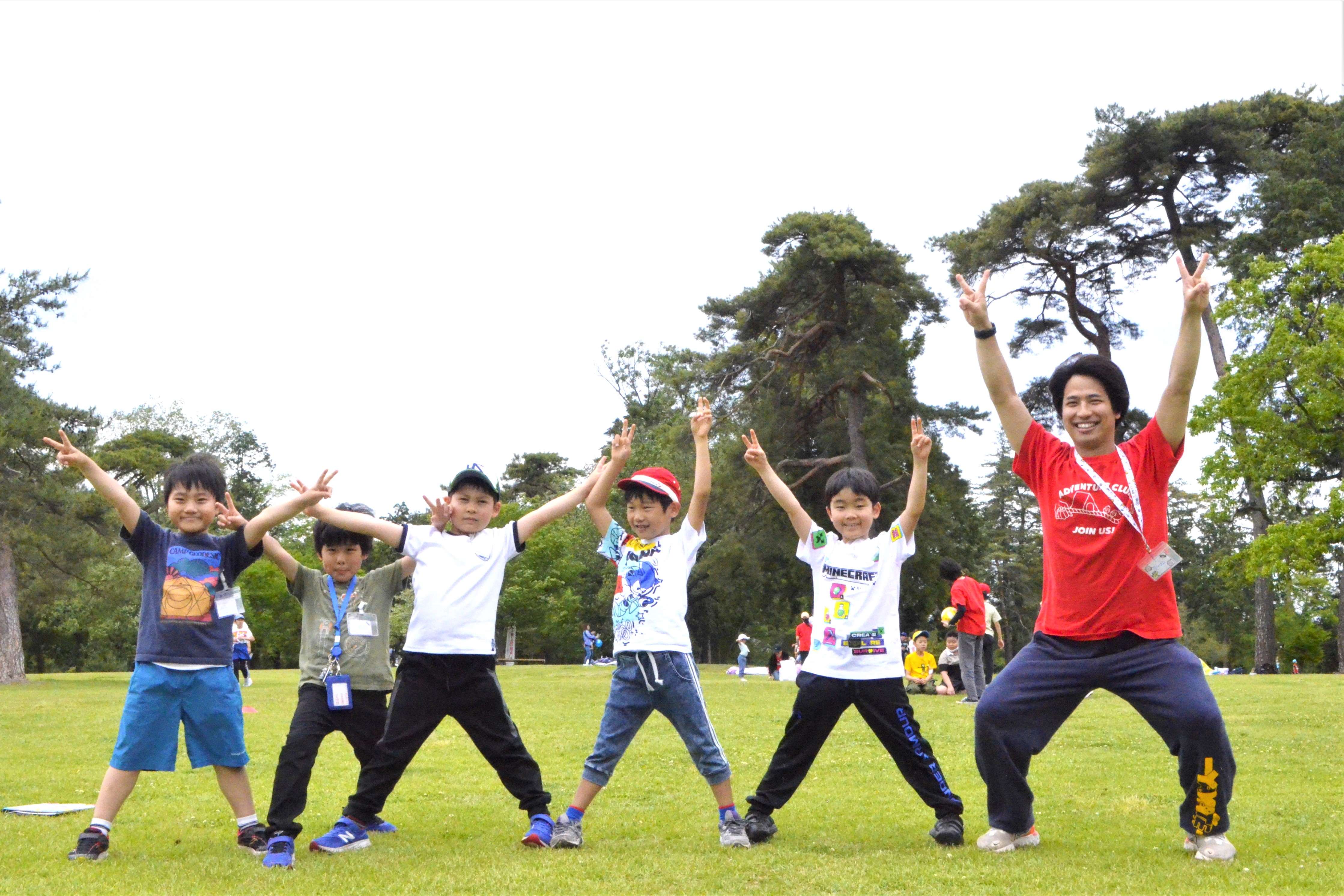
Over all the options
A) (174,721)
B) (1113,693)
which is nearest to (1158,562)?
(1113,693)

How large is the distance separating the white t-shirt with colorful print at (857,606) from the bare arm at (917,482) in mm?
74

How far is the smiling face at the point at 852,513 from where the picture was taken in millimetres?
6551

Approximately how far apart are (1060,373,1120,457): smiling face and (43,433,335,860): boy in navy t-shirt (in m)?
3.78

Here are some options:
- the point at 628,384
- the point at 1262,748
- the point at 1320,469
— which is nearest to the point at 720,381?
the point at 1320,469

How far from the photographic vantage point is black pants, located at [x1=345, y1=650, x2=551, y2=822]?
607 centimetres

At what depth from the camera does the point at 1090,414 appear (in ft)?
18.2

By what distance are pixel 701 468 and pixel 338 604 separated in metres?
2.27

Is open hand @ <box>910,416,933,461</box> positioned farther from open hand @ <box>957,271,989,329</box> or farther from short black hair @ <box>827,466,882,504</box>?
open hand @ <box>957,271,989,329</box>

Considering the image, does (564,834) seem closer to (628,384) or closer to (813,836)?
(813,836)

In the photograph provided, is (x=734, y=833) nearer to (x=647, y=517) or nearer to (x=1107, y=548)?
(x=647, y=517)

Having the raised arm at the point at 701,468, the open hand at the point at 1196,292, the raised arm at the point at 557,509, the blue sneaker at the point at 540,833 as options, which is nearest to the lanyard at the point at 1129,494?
the open hand at the point at 1196,292

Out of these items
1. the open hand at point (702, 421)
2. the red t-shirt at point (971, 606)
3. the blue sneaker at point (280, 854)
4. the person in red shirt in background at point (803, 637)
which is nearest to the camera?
the blue sneaker at point (280, 854)

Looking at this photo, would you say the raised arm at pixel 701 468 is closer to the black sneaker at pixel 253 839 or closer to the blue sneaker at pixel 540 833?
the blue sneaker at pixel 540 833

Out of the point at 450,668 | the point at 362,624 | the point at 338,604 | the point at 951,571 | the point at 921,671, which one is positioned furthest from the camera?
the point at 921,671
